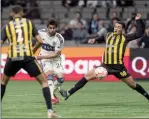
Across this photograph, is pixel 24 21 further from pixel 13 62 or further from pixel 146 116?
pixel 146 116

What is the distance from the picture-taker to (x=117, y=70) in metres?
14.6

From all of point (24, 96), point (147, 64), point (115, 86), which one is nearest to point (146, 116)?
point (24, 96)

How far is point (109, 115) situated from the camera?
1202cm

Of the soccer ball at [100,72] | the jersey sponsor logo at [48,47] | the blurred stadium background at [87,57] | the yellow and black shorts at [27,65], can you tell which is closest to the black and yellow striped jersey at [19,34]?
the yellow and black shorts at [27,65]

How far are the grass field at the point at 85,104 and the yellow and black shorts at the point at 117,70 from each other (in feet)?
2.17

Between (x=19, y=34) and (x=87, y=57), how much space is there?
12.1 meters

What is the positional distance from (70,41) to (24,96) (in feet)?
32.1

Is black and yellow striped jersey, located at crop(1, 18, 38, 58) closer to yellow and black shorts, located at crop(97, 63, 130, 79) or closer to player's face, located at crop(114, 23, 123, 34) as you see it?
player's face, located at crop(114, 23, 123, 34)

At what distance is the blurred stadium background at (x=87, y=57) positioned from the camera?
1311 cm

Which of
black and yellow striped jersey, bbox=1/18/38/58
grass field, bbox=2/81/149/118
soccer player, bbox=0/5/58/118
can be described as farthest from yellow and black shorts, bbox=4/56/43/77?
grass field, bbox=2/81/149/118

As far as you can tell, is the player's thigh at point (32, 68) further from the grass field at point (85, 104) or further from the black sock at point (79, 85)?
the black sock at point (79, 85)

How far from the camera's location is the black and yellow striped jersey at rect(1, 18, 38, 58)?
1162 centimetres

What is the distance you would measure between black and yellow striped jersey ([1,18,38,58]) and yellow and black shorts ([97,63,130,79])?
3.43 m

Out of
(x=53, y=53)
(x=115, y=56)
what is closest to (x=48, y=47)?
(x=53, y=53)
